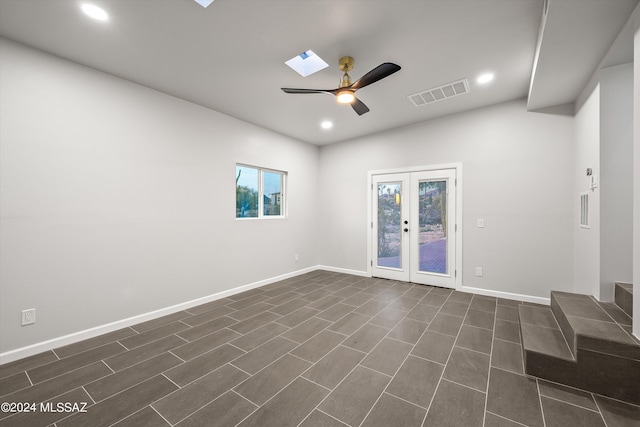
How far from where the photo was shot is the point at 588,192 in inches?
109

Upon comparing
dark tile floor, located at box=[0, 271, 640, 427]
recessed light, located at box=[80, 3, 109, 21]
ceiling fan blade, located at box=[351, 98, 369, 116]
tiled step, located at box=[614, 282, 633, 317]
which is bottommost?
dark tile floor, located at box=[0, 271, 640, 427]

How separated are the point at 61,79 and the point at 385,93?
11.6 feet

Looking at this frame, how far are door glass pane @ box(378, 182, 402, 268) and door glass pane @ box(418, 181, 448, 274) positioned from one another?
0.40 meters

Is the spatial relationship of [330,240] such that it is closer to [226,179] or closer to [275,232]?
[275,232]

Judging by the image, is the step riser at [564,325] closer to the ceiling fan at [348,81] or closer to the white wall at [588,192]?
the white wall at [588,192]

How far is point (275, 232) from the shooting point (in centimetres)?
484

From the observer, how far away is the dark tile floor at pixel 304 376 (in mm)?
1607

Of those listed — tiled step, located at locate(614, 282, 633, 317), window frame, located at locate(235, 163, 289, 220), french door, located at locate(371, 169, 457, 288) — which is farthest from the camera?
window frame, located at locate(235, 163, 289, 220)

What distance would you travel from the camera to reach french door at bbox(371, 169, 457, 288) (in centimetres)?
420

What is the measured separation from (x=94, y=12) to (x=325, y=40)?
1834 mm

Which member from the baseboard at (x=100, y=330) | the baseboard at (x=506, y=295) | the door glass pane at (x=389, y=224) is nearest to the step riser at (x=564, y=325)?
the baseboard at (x=506, y=295)

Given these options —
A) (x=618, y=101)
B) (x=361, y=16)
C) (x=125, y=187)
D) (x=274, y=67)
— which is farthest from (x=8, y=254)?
(x=618, y=101)

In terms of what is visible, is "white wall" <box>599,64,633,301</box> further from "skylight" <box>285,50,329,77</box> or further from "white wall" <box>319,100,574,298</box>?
"skylight" <box>285,50,329,77</box>

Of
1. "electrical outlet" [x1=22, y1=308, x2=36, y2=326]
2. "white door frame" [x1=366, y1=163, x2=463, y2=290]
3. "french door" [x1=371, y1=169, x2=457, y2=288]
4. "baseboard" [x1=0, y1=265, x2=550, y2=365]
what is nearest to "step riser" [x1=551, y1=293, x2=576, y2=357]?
"baseboard" [x1=0, y1=265, x2=550, y2=365]
